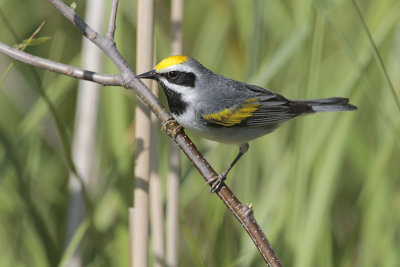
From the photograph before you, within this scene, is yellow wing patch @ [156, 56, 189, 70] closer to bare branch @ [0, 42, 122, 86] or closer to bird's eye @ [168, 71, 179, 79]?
bird's eye @ [168, 71, 179, 79]

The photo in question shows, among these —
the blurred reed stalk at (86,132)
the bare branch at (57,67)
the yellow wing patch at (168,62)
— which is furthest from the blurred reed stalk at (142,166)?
the blurred reed stalk at (86,132)

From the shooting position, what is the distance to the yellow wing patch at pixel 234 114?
105 inches

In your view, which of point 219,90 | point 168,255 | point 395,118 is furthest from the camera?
point 395,118

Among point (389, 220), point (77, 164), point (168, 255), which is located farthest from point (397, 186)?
point (77, 164)

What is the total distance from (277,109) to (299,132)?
299 millimetres

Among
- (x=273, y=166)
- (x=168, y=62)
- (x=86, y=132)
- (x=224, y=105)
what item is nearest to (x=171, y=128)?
(x=168, y=62)

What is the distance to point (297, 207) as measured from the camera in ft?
8.47

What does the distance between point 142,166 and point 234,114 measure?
0.73m

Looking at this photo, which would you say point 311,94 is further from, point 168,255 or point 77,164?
point 77,164

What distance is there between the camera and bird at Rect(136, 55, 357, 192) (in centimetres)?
250

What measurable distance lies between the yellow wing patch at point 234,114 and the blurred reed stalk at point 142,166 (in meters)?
0.47

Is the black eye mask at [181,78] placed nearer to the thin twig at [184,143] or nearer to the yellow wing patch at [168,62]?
the yellow wing patch at [168,62]

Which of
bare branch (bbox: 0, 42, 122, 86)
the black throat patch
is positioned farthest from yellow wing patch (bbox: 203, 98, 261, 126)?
bare branch (bbox: 0, 42, 122, 86)

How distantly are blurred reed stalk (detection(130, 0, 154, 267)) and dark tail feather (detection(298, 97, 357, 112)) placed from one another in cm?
96
